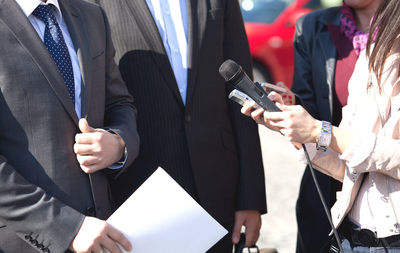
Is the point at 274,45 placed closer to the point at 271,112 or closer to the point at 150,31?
the point at 150,31

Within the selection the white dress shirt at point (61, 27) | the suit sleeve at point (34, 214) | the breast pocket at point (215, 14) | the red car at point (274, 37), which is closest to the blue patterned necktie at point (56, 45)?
the white dress shirt at point (61, 27)

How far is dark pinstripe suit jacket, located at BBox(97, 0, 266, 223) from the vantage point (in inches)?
106

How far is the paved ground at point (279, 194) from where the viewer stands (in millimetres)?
4770

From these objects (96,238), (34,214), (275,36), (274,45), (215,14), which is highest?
(215,14)

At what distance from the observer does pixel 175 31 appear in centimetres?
274

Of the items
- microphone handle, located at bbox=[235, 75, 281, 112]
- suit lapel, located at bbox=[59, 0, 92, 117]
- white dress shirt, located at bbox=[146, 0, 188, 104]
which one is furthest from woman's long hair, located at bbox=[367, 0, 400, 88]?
suit lapel, located at bbox=[59, 0, 92, 117]

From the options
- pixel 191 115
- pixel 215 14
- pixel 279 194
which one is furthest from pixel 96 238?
pixel 279 194

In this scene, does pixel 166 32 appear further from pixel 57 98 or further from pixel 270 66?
pixel 270 66

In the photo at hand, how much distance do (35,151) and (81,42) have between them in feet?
1.53

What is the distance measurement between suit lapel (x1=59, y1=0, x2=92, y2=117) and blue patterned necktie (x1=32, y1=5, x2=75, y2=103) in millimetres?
42

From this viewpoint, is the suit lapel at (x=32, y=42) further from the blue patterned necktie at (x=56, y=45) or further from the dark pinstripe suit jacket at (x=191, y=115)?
the dark pinstripe suit jacket at (x=191, y=115)

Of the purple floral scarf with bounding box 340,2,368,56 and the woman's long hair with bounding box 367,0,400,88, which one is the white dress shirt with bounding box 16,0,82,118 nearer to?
the woman's long hair with bounding box 367,0,400,88

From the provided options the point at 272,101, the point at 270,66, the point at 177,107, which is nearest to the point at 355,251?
the point at 272,101

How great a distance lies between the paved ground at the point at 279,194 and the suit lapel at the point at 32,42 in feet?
9.56
